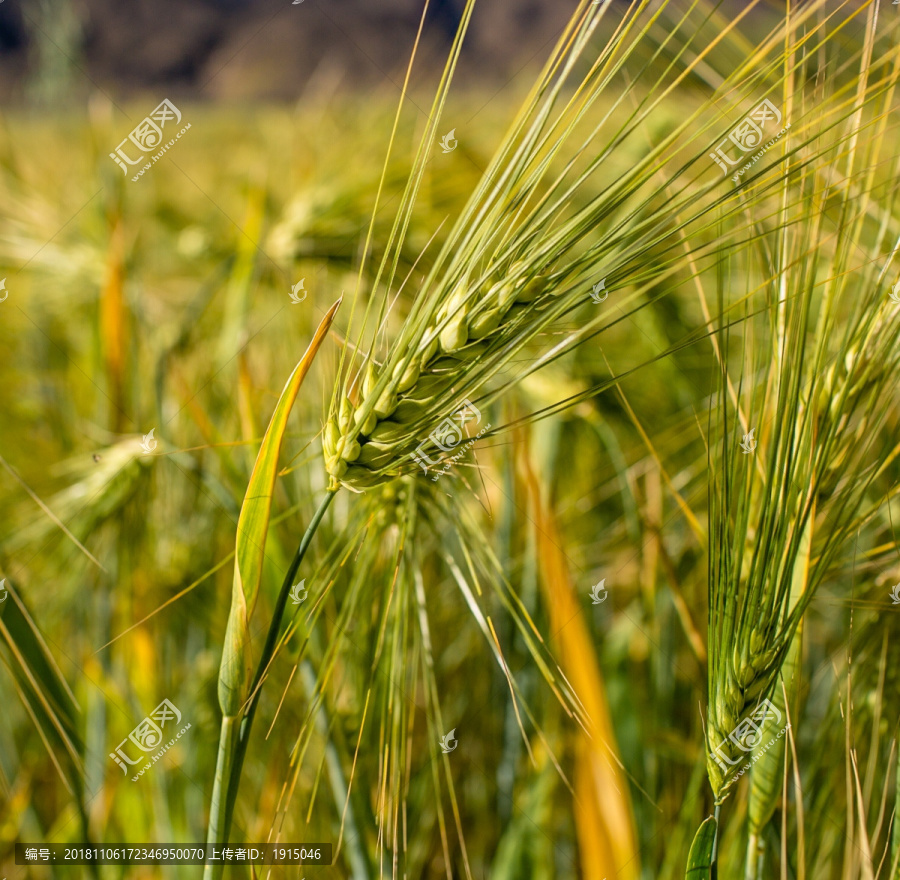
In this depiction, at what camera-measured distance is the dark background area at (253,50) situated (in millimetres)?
→ 717

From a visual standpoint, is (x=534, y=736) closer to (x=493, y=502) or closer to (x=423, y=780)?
(x=423, y=780)

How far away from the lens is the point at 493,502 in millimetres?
701

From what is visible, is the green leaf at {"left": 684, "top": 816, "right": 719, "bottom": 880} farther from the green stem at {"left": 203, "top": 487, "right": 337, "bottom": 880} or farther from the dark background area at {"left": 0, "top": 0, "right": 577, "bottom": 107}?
the dark background area at {"left": 0, "top": 0, "right": 577, "bottom": 107}

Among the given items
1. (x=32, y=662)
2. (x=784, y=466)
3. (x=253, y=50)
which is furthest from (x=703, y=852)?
(x=253, y=50)

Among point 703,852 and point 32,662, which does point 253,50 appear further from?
point 703,852

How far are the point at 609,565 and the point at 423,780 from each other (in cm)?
37

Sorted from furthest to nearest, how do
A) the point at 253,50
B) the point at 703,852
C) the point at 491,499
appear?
the point at 253,50 → the point at 491,499 → the point at 703,852

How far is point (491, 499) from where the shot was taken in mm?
706

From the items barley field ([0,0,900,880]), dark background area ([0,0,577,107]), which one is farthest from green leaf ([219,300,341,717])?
dark background area ([0,0,577,107])

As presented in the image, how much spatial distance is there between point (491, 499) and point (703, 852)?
450mm

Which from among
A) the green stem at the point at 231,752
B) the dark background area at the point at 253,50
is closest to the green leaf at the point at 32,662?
the green stem at the point at 231,752

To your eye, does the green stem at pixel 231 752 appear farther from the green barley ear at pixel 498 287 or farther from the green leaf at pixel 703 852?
the green leaf at pixel 703 852

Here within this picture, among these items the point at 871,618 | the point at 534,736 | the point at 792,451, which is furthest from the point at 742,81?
the point at 534,736

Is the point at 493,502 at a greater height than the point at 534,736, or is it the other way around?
the point at 493,502
